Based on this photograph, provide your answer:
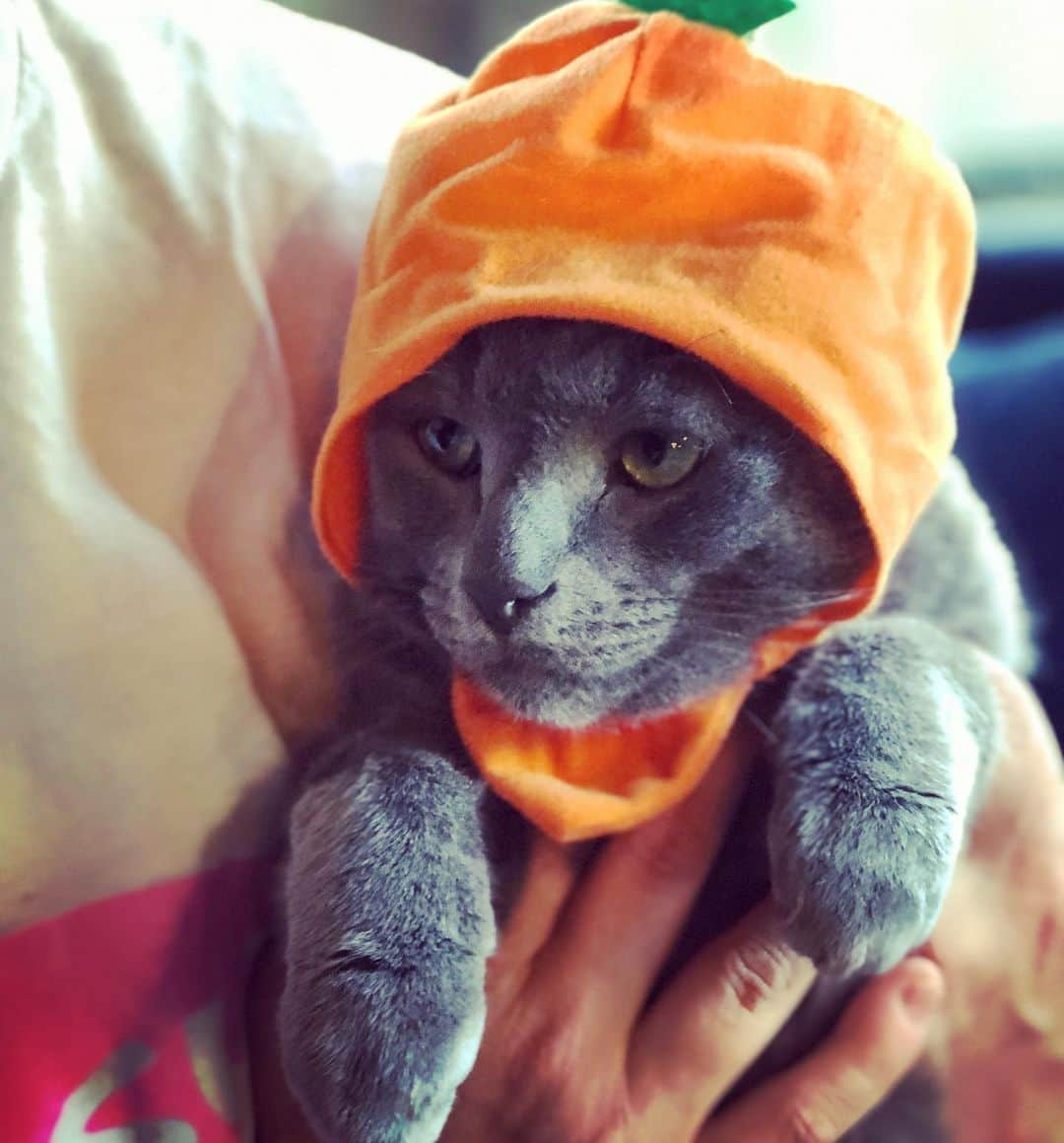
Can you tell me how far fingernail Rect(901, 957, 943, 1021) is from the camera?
726 mm

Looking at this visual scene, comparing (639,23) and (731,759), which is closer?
(639,23)

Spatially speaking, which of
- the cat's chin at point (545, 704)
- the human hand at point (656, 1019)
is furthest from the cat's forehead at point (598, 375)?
the human hand at point (656, 1019)

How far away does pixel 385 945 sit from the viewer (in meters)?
0.56

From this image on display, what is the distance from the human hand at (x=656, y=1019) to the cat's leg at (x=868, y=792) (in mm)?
81

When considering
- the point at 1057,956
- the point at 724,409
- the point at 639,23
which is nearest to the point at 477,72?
the point at 639,23

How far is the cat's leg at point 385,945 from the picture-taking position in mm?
538

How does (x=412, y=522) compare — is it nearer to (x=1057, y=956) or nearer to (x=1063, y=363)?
(x=1057, y=956)

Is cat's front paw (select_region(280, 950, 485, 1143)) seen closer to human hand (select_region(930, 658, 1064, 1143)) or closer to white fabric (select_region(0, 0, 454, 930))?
white fabric (select_region(0, 0, 454, 930))

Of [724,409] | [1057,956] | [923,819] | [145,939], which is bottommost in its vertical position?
[1057,956]

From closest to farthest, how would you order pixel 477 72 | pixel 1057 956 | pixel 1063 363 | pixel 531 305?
pixel 531 305 < pixel 477 72 < pixel 1057 956 < pixel 1063 363

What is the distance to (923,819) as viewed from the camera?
60 cm

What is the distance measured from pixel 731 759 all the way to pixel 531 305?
36cm

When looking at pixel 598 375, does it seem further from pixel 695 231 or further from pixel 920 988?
pixel 920 988

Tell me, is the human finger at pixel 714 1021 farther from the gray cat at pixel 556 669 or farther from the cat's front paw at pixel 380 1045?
Result: the cat's front paw at pixel 380 1045
